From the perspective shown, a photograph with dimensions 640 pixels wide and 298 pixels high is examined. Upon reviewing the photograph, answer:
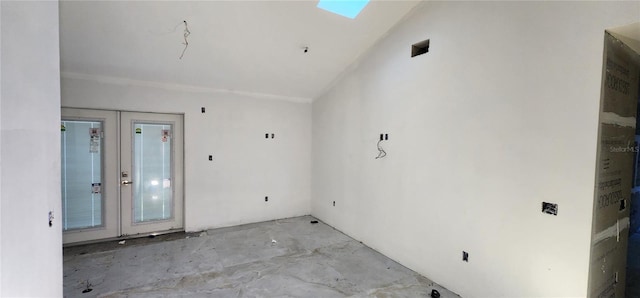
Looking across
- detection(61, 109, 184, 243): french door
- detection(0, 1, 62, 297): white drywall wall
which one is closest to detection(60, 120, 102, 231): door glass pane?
detection(61, 109, 184, 243): french door

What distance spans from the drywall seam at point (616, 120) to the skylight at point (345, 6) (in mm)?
2417

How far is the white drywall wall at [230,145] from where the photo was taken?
411cm

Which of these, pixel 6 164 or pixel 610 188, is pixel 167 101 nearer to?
pixel 6 164

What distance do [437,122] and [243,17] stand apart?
2529 millimetres

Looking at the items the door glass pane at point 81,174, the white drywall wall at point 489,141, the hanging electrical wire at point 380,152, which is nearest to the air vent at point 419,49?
the white drywall wall at point 489,141

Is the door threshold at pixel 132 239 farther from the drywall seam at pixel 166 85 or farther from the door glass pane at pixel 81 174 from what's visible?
the drywall seam at pixel 166 85

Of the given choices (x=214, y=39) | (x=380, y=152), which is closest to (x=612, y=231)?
(x=380, y=152)

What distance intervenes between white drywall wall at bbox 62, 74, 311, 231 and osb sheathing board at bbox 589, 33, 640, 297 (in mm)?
4376

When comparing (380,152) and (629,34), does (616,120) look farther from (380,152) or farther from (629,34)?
(380,152)

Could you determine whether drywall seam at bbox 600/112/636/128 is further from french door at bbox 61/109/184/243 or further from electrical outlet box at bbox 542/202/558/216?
french door at bbox 61/109/184/243

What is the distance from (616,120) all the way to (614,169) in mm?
398

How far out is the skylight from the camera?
10.4ft

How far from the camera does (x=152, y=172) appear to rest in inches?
175

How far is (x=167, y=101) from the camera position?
173 inches
